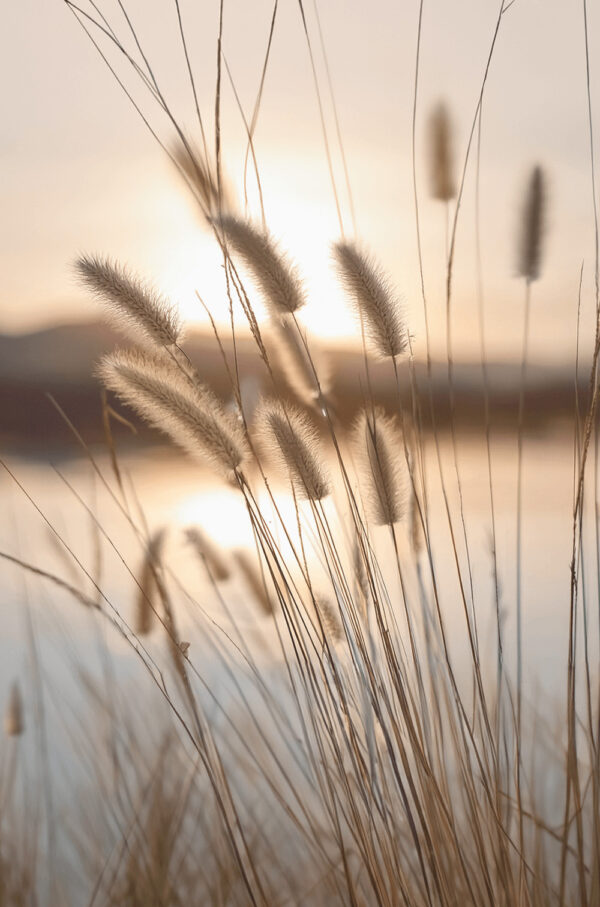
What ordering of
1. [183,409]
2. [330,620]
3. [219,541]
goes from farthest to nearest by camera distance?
[219,541] < [330,620] < [183,409]

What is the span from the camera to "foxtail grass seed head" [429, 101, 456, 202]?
0.87 m

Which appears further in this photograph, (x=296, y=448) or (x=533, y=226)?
(x=533, y=226)

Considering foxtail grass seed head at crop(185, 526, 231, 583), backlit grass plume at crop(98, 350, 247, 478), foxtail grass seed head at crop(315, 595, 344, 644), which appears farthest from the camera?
foxtail grass seed head at crop(185, 526, 231, 583)

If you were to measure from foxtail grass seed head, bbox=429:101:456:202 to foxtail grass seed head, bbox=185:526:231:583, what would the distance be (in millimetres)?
425

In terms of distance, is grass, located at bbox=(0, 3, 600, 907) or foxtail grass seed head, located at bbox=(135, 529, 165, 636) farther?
foxtail grass seed head, located at bbox=(135, 529, 165, 636)

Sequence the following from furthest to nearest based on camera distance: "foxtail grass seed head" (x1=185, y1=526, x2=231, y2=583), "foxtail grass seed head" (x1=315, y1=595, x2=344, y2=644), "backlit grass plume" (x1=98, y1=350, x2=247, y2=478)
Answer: "foxtail grass seed head" (x1=185, y1=526, x2=231, y2=583)
"foxtail grass seed head" (x1=315, y1=595, x2=344, y2=644)
"backlit grass plume" (x1=98, y1=350, x2=247, y2=478)

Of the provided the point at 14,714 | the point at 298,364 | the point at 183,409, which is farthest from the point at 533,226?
the point at 14,714

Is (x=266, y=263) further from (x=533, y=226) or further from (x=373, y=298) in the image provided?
(x=533, y=226)

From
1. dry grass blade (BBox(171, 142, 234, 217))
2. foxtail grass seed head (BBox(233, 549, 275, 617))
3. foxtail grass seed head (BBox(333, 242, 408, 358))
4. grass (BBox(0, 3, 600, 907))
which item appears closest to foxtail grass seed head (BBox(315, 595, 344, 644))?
grass (BBox(0, 3, 600, 907))

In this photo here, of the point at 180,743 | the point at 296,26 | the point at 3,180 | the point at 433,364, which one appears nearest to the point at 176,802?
the point at 180,743

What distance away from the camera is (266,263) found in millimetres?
713

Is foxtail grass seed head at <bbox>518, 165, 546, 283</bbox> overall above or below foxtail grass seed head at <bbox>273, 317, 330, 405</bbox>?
above

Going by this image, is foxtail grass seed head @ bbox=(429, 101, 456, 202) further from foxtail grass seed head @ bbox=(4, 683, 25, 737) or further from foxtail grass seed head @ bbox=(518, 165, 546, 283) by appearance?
foxtail grass seed head @ bbox=(4, 683, 25, 737)

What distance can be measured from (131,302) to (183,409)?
0.10 meters
